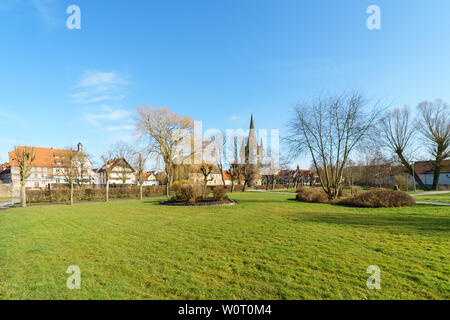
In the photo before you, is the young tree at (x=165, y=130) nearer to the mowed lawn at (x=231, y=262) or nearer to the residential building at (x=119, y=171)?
the residential building at (x=119, y=171)

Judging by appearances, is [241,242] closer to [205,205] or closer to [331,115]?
[205,205]

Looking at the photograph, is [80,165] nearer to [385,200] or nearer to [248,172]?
[248,172]

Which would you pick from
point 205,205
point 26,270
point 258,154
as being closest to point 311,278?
point 26,270

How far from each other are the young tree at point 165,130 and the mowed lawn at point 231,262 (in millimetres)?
25702

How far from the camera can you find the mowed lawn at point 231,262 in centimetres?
363

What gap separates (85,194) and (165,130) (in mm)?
13274

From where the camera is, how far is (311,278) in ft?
13.1

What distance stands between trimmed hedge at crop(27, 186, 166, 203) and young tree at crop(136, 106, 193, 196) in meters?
3.48

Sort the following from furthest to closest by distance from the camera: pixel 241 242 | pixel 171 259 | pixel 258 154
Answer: pixel 258 154, pixel 241 242, pixel 171 259

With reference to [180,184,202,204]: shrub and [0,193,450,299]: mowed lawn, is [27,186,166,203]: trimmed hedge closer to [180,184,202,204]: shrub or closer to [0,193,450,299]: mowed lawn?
[180,184,202,204]: shrub

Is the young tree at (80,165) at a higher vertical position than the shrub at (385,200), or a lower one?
higher

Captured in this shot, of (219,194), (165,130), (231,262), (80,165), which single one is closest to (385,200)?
(219,194)

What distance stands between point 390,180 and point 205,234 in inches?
2259

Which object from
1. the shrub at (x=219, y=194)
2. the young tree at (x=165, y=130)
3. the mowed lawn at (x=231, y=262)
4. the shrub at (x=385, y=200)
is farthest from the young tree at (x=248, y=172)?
the mowed lawn at (x=231, y=262)
